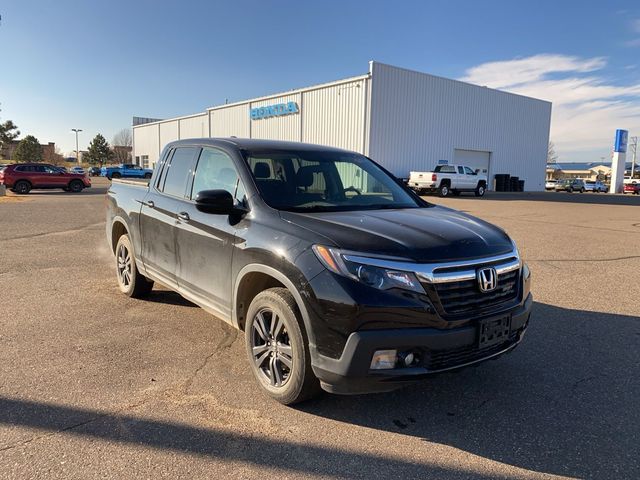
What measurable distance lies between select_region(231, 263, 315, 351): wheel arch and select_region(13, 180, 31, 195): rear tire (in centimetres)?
2844

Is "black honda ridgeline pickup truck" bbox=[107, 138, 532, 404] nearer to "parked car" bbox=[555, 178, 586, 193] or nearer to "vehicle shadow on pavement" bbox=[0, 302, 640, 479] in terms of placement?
"vehicle shadow on pavement" bbox=[0, 302, 640, 479]

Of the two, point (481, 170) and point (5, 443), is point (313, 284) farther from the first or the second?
point (481, 170)

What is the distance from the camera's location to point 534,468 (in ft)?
8.91

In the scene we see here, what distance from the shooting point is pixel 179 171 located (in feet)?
16.0

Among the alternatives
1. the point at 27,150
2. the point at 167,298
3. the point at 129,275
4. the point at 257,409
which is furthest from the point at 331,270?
the point at 27,150

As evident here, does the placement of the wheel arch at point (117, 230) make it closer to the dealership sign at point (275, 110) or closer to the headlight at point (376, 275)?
the headlight at point (376, 275)

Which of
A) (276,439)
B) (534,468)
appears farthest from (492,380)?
(276,439)

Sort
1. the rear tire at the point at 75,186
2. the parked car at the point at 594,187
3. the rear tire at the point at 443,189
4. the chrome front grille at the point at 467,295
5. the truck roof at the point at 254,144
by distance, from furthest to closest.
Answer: the parked car at the point at 594,187 < the rear tire at the point at 443,189 < the rear tire at the point at 75,186 < the truck roof at the point at 254,144 < the chrome front grille at the point at 467,295

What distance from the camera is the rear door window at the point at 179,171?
4.74 meters

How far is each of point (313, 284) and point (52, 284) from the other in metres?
5.07

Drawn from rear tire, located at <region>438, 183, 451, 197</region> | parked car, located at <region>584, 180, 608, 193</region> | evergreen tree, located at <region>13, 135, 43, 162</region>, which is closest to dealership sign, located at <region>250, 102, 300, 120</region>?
rear tire, located at <region>438, 183, 451, 197</region>

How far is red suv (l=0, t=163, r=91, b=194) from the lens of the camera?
26.8 meters

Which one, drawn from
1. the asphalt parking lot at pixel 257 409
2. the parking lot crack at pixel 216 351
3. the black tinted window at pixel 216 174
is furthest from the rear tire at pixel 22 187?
the parking lot crack at pixel 216 351

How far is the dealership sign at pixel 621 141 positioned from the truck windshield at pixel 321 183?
54960mm
